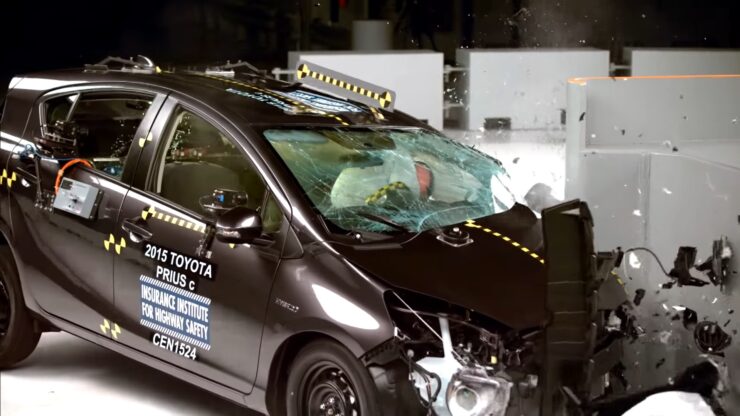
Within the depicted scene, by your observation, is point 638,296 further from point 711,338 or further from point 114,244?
point 114,244

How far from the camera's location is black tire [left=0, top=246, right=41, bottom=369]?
16.7 feet

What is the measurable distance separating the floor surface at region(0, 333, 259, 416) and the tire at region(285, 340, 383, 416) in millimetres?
858

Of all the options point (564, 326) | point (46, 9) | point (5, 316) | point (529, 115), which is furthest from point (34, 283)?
point (529, 115)

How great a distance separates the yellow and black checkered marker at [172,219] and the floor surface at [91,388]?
2.88 ft

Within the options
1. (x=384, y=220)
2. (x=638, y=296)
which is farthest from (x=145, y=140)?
(x=638, y=296)

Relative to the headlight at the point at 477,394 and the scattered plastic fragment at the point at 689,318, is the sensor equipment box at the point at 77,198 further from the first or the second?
the scattered plastic fragment at the point at 689,318

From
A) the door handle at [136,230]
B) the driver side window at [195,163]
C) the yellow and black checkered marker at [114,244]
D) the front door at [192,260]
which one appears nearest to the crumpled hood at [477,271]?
the front door at [192,260]

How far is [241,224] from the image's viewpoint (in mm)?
3998

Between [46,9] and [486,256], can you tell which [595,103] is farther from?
[46,9]

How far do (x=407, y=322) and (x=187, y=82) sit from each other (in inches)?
65.7

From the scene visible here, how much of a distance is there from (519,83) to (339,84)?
29.4 feet

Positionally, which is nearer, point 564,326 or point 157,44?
point 564,326

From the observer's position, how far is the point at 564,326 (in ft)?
12.6

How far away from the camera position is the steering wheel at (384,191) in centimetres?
436
